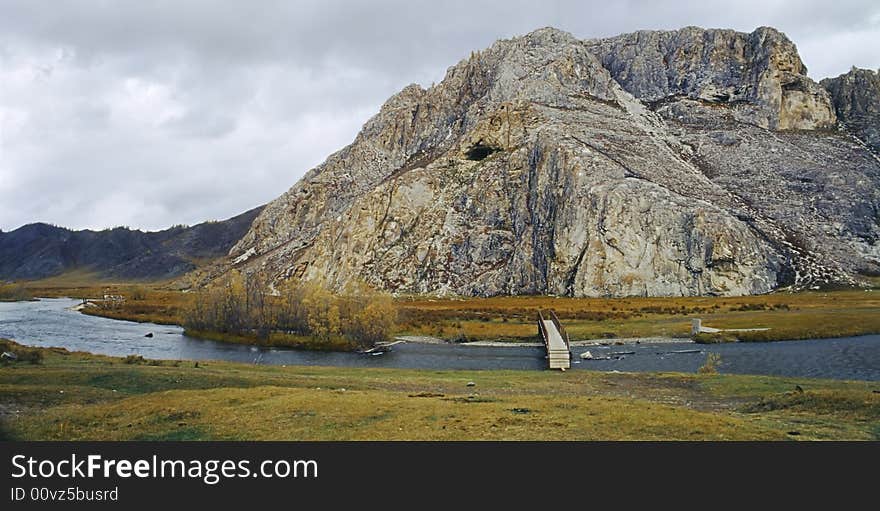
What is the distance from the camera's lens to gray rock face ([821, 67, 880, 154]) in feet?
509

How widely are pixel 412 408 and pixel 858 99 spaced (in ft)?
608

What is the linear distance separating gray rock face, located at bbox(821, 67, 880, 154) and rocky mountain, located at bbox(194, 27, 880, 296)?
95.7 inches

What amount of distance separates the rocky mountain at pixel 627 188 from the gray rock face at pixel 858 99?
243 centimetres

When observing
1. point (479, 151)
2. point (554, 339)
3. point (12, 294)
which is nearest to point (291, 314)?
point (554, 339)

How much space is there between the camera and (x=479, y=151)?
155m

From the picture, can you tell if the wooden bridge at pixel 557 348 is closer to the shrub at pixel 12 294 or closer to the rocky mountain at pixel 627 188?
the rocky mountain at pixel 627 188

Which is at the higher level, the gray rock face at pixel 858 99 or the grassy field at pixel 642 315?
the gray rock face at pixel 858 99

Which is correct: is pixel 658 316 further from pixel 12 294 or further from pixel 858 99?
pixel 12 294

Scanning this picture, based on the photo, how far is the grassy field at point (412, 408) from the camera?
63.7 feet

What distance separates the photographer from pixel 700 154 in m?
144

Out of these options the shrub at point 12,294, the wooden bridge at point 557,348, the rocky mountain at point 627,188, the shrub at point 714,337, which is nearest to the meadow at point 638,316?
the shrub at point 714,337

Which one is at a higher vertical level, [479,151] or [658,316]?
[479,151]
